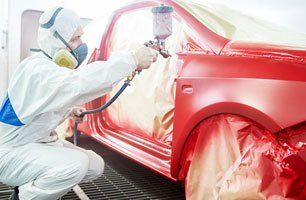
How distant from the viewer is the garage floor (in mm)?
2639

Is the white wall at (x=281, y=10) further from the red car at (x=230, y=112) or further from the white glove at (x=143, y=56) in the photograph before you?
the white glove at (x=143, y=56)

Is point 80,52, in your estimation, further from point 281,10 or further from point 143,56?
point 281,10

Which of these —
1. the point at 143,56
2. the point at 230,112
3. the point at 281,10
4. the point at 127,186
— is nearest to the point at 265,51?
the point at 230,112

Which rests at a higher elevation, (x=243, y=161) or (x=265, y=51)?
(x=265, y=51)

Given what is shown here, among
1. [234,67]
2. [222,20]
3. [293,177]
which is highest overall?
[222,20]

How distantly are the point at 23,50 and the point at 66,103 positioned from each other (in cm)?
443

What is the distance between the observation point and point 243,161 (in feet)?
5.59

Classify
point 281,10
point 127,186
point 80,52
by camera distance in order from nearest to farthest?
point 80,52
point 127,186
point 281,10

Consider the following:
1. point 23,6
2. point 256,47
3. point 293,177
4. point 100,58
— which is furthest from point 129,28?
point 23,6

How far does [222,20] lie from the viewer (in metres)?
2.25

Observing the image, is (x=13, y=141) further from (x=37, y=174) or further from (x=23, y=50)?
(x=23, y=50)

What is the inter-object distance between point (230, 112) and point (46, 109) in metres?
0.93

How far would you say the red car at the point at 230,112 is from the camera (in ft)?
5.20

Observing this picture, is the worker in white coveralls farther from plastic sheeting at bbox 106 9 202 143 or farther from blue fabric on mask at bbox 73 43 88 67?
plastic sheeting at bbox 106 9 202 143
